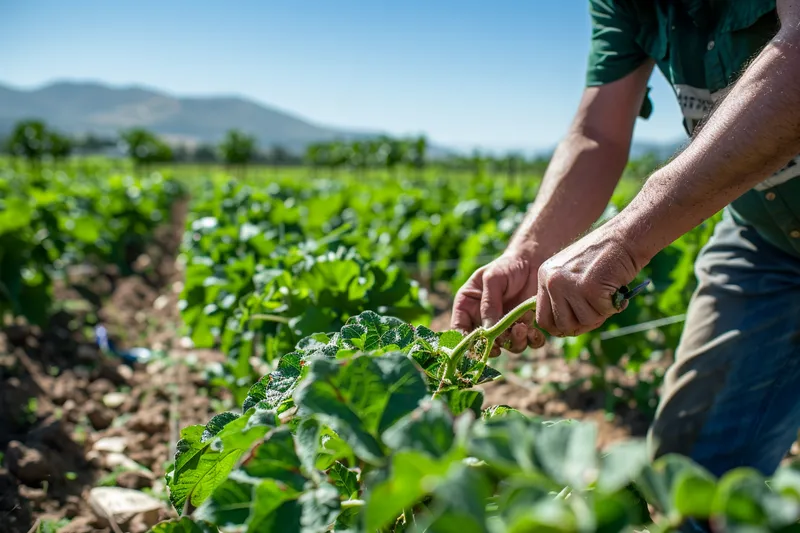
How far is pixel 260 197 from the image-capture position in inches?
254

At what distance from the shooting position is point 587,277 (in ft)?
5.29

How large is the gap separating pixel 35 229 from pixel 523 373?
14.1 ft

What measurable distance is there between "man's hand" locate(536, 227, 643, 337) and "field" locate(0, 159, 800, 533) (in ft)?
0.70

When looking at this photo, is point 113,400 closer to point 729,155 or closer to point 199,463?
point 199,463

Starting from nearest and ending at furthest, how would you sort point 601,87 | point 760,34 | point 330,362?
point 330,362
point 760,34
point 601,87

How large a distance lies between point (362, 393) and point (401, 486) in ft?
0.98

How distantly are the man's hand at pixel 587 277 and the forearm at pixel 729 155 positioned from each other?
3 cm

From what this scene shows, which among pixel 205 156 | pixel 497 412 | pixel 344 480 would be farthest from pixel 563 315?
pixel 205 156

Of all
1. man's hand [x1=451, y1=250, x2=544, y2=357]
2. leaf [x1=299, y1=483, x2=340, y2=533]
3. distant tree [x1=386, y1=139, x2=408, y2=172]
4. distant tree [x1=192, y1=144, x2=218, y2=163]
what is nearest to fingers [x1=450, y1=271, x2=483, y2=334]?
man's hand [x1=451, y1=250, x2=544, y2=357]

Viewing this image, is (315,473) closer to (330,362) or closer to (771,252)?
(330,362)

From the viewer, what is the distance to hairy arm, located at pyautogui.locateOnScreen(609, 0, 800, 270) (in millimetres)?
1532

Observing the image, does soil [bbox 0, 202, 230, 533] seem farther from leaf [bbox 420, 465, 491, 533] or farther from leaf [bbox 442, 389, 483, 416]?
leaf [bbox 420, 465, 491, 533]

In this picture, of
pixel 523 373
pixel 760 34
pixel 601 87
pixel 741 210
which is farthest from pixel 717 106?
pixel 523 373

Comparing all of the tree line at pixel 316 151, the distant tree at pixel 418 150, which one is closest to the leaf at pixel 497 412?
the tree line at pixel 316 151
